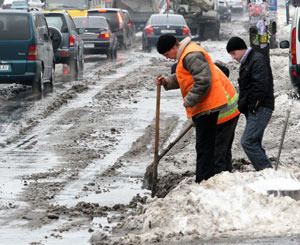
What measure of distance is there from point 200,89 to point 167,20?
27258mm

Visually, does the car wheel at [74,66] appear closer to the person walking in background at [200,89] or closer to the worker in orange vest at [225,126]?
the worker in orange vest at [225,126]

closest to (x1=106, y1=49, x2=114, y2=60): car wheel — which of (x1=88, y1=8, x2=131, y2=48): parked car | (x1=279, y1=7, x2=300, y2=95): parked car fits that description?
(x1=88, y1=8, x2=131, y2=48): parked car

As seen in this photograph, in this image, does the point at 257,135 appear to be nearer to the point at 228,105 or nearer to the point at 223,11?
the point at 228,105

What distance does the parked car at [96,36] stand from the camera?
30.8 meters

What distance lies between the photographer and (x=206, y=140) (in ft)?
26.2

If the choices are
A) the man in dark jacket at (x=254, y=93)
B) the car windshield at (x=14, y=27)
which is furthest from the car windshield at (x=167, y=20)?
the man in dark jacket at (x=254, y=93)

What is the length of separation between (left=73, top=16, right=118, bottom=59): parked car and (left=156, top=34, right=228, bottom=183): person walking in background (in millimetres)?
22902

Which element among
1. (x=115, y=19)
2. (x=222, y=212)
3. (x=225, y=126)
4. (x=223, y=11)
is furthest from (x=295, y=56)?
(x=223, y=11)

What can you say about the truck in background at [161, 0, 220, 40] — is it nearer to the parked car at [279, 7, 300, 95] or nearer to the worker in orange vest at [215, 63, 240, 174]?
the parked car at [279, 7, 300, 95]

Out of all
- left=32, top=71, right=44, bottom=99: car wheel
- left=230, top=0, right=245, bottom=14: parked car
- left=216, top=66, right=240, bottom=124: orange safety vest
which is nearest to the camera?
left=216, top=66, right=240, bottom=124: orange safety vest

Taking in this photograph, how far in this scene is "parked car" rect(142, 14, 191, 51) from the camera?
34.1 meters

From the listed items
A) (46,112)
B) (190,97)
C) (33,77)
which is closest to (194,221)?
(190,97)

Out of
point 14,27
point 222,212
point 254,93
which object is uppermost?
point 14,27

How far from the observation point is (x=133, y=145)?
11.9m
